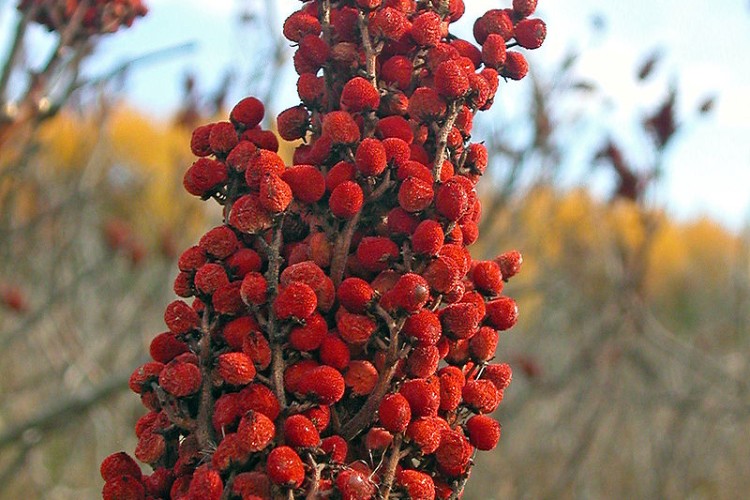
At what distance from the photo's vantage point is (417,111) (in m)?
1.24

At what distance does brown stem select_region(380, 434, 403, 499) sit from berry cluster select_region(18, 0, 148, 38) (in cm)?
141

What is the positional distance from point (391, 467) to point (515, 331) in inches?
274

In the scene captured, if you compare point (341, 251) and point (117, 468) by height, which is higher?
point (341, 251)

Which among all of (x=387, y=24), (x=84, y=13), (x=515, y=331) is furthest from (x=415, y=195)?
(x=515, y=331)

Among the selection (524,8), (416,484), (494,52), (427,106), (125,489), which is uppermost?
(524,8)

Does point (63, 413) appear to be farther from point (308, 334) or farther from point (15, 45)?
point (308, 334)

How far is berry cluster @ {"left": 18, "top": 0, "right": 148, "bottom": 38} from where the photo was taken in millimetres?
2064

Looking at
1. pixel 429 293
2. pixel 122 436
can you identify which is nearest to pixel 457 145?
pixel 429 293

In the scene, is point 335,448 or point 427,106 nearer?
point 335,448

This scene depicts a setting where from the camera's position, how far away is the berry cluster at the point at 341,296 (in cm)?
112

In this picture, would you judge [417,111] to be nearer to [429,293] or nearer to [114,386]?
[429,293]

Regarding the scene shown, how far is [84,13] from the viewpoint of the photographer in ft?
6.88

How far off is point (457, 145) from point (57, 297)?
2.77m

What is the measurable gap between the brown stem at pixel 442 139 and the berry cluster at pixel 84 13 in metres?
1.20
